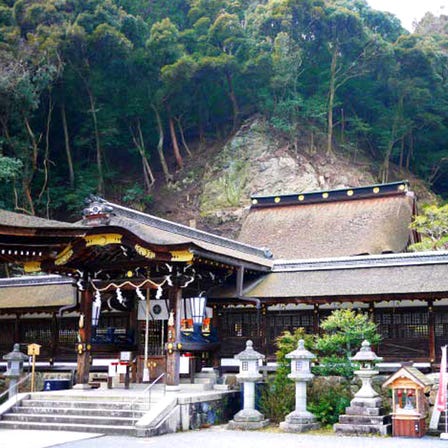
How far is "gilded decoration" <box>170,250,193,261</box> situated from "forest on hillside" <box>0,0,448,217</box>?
19.3 metres

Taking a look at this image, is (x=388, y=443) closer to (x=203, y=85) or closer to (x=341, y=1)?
(x=203, y=85)

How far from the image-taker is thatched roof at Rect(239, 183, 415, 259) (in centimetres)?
2589

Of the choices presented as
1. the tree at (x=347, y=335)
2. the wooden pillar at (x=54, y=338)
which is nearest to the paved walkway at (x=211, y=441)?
the tree at (x=347, y=335)

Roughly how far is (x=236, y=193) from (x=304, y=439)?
24.9 m

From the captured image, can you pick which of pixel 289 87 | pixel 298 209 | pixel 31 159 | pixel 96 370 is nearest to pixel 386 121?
pixel 289 87

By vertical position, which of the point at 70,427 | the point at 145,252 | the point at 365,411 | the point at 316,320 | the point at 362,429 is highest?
the point at 145,252

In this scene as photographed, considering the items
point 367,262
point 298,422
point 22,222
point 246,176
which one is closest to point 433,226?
point 367,262

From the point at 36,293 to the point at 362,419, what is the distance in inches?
472

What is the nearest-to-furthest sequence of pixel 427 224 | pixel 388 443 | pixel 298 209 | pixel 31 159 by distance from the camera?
pixel 388 443 < pixel 427 224 < pixel 298 209 < pixel 31 159

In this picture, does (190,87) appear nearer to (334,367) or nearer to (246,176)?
(246,176)

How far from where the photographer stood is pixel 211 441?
1238 centimetres

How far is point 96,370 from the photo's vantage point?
19844 millimetres

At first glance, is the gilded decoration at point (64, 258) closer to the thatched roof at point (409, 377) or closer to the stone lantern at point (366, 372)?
the stone lantern at point (366, 372)

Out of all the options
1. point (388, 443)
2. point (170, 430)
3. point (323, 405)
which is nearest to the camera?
point (388, 443)
